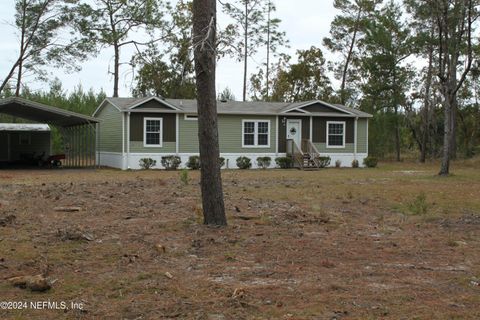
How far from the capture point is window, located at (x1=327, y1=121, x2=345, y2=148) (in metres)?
31.0

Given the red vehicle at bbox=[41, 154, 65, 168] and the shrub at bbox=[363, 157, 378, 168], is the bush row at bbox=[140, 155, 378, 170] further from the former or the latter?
the red vehicle at bbox=[41, 154, 65, 168]

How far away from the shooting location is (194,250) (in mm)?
Answer: 7121

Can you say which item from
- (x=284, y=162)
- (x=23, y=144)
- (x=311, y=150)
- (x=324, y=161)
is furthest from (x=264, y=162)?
(x=23, y=144)

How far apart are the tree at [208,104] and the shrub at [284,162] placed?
2065 centimetres

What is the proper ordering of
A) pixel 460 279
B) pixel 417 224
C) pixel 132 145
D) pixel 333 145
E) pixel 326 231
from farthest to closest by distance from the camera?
1. pixel 333 145
2. pixel 132 145
3. pixel 417 224
4. pixel 326 231
5. pixel 460 279

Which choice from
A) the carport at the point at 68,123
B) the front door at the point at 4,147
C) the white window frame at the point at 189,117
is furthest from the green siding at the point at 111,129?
the front door at the point at 4,147

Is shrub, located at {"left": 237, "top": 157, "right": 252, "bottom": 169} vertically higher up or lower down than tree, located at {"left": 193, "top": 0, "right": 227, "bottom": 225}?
lower down

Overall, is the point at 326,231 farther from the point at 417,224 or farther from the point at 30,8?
the point at 30,8

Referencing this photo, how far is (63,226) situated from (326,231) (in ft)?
13.3

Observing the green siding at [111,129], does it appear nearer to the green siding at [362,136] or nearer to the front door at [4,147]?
the front door at [4,147]

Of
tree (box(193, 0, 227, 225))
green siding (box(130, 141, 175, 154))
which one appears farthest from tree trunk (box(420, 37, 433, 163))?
tree (box(193, 0, 227, 225))

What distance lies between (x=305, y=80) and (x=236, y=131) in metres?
17.5

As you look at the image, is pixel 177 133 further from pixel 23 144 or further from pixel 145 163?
pixel 23 144

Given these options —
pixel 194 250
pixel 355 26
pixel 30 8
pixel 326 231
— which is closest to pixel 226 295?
pixel 194 250
